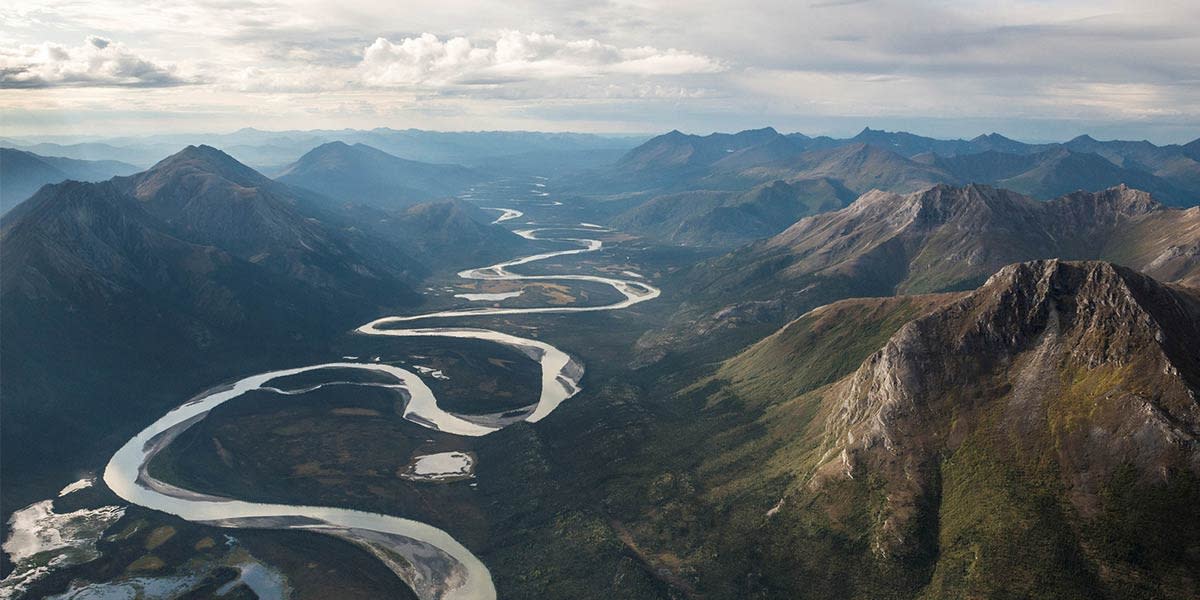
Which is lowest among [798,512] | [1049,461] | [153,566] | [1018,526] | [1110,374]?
[153,566]

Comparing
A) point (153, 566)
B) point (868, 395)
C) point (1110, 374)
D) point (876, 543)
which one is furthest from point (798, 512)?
point (153, 566)

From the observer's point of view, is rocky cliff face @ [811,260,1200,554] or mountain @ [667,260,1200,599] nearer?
mountain @ [667,260,1200,599]

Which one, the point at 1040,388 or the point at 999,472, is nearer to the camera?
the point at 999,472

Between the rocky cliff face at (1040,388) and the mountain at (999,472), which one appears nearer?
the mountain at (999,472)

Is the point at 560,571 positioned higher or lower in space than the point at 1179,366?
lower

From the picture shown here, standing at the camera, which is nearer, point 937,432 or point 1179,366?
point 1179,366

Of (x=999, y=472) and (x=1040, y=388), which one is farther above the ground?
(x=1040, y=388)

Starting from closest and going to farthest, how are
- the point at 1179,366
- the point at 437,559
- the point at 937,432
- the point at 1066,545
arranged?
the point at 1066,545, the point at 1179,366, the point at 937,432, the point at 437,559

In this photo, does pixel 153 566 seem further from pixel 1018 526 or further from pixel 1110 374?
pixel 1110 374
